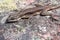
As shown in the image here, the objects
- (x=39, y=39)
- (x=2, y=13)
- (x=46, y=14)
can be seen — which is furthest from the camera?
(x=2, y=13)

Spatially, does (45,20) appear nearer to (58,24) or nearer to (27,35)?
(58,24)

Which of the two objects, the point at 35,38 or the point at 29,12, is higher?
the point at 29,12

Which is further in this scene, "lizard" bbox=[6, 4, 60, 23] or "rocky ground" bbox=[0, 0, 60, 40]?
"lizard" bbox=[6, 4, 60, 23]

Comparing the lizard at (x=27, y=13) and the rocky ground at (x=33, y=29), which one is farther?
the lizard at (x=27, y=13)

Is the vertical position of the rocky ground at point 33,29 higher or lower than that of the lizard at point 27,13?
lower

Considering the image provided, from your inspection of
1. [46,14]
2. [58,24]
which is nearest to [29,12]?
[46,14]

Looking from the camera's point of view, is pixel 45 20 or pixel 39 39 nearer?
pixel 39 39

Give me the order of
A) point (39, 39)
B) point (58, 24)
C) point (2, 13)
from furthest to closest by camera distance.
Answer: point (2, 13) < point (58, 24) < point (39, 39)

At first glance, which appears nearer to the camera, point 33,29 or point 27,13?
point 33,29

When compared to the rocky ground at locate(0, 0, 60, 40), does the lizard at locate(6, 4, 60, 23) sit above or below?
above

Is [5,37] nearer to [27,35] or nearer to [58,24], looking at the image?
[27,35]
